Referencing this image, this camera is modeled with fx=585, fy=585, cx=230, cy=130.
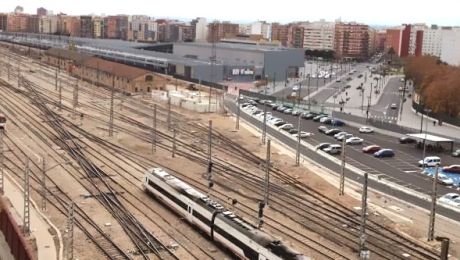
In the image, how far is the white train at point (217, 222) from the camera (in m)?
11.9

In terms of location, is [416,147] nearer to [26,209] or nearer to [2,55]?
[26,209]

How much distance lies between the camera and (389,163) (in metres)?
24.5

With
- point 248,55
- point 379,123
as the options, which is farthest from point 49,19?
point 379,123

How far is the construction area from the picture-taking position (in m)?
14.1

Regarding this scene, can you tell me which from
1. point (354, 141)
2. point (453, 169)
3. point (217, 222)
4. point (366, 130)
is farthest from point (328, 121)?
point (217, 222)

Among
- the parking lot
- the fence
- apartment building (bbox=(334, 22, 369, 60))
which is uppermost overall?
apartment building (bbox=(334, 22, 369, 60))

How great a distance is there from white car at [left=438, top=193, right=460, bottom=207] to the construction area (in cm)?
122

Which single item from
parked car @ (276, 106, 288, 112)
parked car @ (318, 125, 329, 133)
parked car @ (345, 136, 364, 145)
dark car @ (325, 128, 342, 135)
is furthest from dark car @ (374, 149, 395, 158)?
parked car @ (276, 106, 288, 112)

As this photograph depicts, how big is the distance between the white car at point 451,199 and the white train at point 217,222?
26.4ft

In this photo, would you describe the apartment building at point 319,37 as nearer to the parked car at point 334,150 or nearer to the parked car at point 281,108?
the parked car at point 281,108

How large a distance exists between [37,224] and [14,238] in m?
2.19

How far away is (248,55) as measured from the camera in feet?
207

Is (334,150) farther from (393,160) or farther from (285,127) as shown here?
(285,127)

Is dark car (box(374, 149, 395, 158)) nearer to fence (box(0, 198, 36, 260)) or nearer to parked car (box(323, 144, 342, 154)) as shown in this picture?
parked car (box(323, 144, 342, 154))
